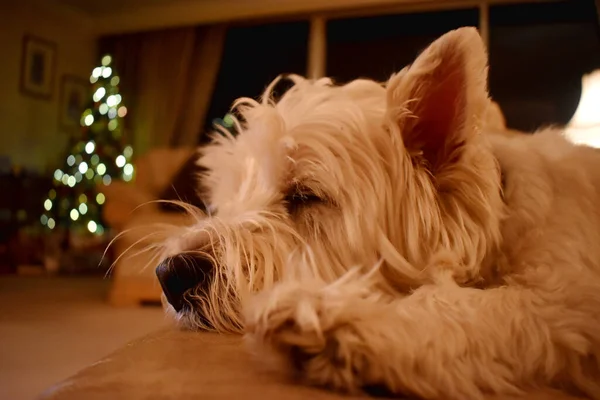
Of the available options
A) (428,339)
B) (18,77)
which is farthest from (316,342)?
(18,77)

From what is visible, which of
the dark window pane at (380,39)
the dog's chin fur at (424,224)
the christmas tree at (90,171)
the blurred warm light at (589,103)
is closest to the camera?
the dog's chin fur at (424,224)

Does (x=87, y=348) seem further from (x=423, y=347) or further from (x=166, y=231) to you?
(x=423, y=347)

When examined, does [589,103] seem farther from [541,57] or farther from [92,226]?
[92,226]

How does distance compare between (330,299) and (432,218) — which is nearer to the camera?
(330,299)

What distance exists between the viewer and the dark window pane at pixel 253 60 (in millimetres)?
7578

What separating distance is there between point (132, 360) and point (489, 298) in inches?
26.5

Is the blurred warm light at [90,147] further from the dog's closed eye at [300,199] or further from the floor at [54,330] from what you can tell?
the dog's closed eye at [300,199]

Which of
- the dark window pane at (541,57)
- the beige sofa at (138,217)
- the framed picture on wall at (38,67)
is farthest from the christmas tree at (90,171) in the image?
the dark window pane at (541,57)

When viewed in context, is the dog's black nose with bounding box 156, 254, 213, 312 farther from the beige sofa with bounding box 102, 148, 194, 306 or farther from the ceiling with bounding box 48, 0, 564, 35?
the ceiling with bounding box 48, 0, 564, 35

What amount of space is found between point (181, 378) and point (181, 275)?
1.40 ft

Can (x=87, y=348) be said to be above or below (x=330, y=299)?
below

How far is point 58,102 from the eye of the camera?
26.1ft

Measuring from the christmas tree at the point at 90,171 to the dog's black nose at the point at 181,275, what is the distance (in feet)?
19.9

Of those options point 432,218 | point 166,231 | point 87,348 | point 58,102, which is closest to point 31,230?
point 58,102
